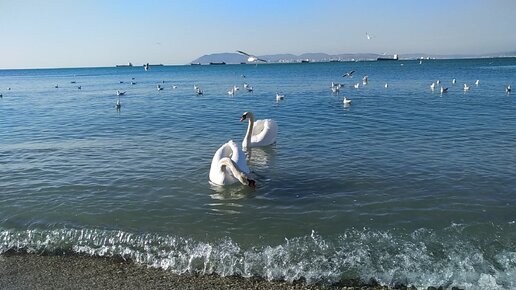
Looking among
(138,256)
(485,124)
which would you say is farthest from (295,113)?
(138,256)

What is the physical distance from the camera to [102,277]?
7836mm

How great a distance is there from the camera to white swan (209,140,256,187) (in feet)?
40.4

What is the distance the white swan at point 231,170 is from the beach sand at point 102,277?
14.8 ft

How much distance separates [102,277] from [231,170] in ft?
18.1

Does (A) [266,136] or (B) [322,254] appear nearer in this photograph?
(B) [322,254]

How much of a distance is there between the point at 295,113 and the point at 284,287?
71.5 ft

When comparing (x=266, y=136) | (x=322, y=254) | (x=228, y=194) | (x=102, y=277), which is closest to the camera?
(x=102, y=277)

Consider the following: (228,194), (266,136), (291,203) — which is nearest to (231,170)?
(228,194)

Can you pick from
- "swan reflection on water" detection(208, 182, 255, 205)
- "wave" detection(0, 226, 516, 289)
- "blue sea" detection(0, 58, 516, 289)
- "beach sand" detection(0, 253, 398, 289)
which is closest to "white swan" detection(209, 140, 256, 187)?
"swan reflection on water" detection(208, 182, 255, 205)

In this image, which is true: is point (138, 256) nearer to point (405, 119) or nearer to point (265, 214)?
point (265, 214)

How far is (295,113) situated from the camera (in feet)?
94.2

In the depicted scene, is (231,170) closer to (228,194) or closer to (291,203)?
(228,194)

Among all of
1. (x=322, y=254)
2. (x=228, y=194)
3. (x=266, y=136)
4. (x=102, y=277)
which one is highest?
(x=266, y=136)

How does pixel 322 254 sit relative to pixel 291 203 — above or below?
below
